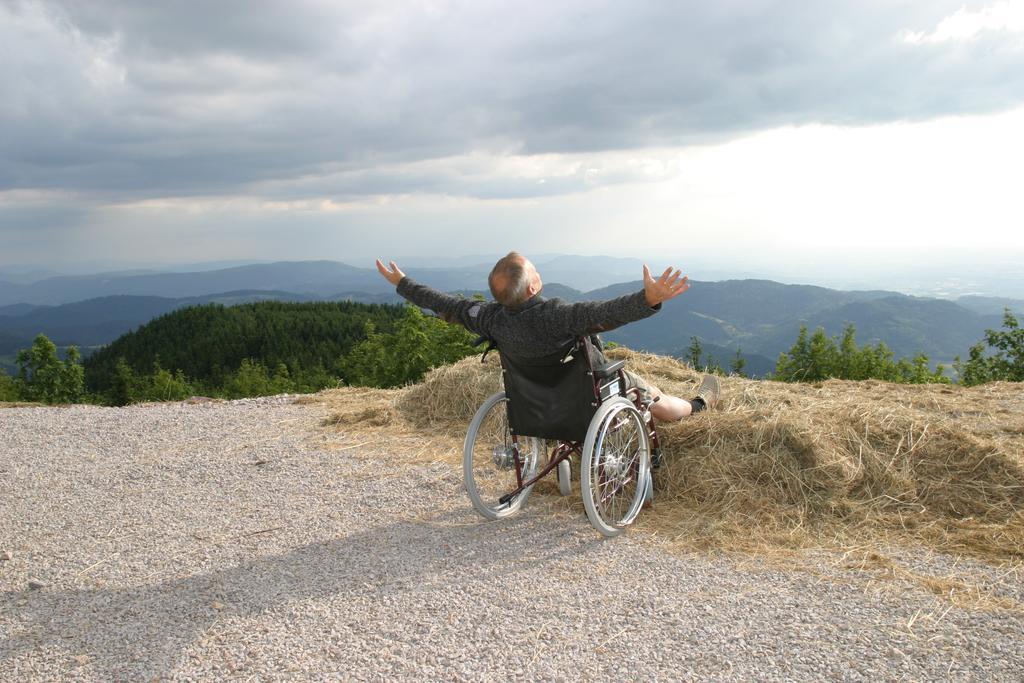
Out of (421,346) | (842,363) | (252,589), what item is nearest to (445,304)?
(252,589)

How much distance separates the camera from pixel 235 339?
73125 millimetres

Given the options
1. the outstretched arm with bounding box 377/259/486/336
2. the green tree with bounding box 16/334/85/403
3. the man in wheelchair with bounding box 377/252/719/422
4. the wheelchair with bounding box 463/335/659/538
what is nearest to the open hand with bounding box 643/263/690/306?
the man in wheelchair with bounding box 377/252/719/422

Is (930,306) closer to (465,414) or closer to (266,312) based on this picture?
(266,312)

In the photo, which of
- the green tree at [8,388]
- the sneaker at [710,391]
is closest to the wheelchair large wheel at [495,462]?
the sneaker at [710,391]

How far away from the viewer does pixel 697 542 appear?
3.83 metres

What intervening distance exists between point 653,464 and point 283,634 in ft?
8.50

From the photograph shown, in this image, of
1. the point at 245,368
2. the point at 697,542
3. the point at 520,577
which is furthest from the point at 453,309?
the point at 245,368

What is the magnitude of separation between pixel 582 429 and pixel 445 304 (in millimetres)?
1085

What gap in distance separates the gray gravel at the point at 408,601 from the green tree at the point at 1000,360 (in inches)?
550

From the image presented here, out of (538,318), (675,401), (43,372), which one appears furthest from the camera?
(43,372)

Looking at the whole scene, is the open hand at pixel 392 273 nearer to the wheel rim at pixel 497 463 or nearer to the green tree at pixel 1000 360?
the wheel rim at pixel 497 463

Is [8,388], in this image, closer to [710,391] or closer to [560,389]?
[710,391]

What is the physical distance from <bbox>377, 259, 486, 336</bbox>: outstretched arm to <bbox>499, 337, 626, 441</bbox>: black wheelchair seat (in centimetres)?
27

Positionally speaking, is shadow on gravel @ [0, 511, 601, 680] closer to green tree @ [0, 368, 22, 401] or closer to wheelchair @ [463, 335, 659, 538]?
wheelchair @ [463, 335, 659, 538]
